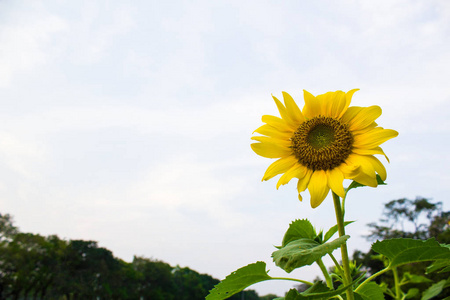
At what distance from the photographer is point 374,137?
1647mm

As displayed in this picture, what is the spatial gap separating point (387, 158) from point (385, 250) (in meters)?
0.36

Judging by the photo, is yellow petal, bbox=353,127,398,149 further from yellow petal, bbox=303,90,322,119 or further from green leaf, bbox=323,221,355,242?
green leaf, bbox=323,221,355,242

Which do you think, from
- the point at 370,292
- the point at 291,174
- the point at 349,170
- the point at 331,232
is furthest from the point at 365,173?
the point at 370,292

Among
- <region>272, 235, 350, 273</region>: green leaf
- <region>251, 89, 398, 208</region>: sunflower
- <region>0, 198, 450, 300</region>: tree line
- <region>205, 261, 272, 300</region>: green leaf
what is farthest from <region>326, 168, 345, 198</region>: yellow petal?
<region>0, 198, 450, 300</region>: tree line

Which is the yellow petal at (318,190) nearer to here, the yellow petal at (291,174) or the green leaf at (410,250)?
the yellow petal at (291,174)

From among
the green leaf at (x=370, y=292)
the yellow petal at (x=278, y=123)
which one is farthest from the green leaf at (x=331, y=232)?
the yellow petal at (x=278, y=123)

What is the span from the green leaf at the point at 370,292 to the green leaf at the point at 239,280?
388 millimetres

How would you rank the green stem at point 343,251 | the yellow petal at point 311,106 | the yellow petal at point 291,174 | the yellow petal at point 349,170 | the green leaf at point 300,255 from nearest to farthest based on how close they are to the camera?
the green leaf at point 300,255
the green stem at point 343,251
the yellow petal at point 349,170
the yellow petal at point 291,174
the yellow petal at point 311,106

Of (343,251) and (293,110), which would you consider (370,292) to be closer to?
(343,251)

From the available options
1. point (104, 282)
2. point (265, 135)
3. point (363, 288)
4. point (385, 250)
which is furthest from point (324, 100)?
point (104, 282)

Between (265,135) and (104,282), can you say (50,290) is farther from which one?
(265,135)

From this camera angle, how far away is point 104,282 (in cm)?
4831

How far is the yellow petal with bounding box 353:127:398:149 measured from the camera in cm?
162

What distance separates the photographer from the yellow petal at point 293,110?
181 cm
